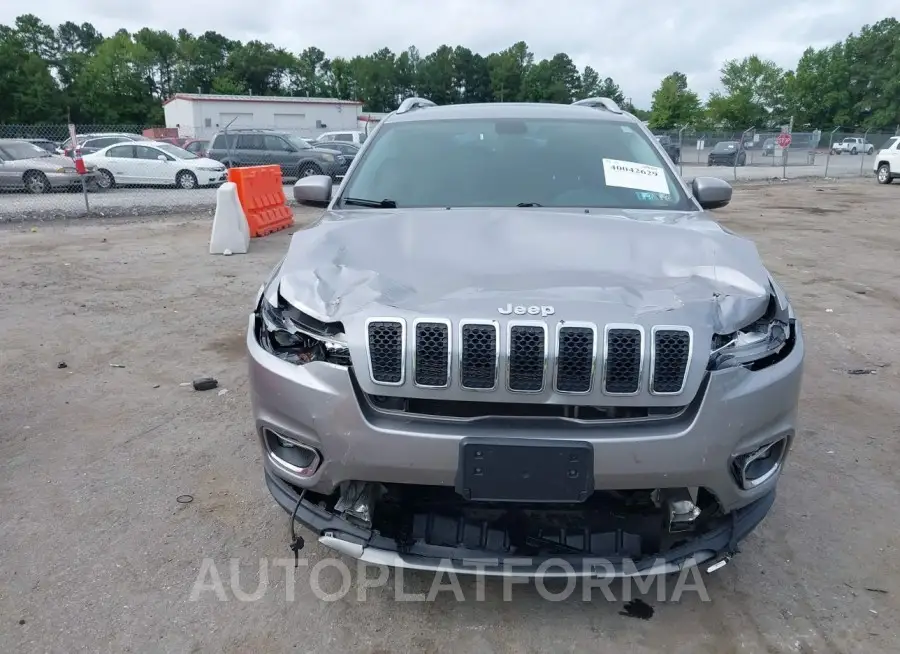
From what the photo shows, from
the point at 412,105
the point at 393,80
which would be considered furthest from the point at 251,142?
the point at 393,80

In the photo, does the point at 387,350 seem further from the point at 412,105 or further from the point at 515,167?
the point at 412,105

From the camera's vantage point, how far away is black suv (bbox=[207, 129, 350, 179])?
782 inches

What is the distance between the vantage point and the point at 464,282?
2377mm

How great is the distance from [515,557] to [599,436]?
503 millimetres

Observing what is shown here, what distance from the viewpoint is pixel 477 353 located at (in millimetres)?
2146

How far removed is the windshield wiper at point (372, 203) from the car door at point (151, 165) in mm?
17608

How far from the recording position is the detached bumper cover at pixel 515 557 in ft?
7.24

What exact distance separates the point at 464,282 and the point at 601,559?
1.03m

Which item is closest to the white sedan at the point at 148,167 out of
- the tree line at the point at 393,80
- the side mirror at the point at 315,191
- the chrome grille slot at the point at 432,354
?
the side mirror at the point at 315,191

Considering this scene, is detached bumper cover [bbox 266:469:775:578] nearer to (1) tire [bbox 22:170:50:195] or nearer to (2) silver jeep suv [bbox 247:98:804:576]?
(2) silver jeep suv [bbox 247:98:804:576]

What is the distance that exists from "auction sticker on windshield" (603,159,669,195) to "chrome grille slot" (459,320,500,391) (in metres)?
1.70

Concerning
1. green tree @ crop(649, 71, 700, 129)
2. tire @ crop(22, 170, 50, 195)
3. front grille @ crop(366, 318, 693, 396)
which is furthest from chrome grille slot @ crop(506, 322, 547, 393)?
green tree @ crop(649, 71, 700, 129)

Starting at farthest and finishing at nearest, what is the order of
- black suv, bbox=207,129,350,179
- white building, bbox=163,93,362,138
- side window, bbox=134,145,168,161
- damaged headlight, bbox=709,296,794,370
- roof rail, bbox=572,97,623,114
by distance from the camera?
white building, bbox=163,93,362,138 → black suv, bbox=207,129,350,179 → side window, bbox=134,145,168,161 → roof rail, bbox=572,97,623,114 → damaged headlight, bbox=709,296,794,370

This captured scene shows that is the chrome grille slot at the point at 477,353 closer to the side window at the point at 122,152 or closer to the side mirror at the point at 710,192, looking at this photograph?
the side mirror at the point at 710,192
